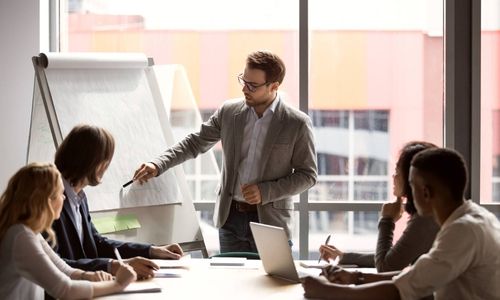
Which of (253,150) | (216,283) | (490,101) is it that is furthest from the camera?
(490,101)

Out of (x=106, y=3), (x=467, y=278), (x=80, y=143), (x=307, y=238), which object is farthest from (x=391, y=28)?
(x=467, y=278)

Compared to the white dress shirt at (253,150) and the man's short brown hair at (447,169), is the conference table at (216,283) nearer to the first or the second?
the man's short brown hair at (447,169)

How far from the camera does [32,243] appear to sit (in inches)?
120

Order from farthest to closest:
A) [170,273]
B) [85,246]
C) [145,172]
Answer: [145,172] → [85,246] → [170,273]

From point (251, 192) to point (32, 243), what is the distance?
5.81 feet

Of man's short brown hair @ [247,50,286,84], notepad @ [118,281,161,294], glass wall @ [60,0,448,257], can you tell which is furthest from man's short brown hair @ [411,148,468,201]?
glass wall @ [60,0,448,257]

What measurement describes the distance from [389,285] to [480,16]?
3.23 metres

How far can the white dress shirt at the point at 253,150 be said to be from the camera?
4848 mm

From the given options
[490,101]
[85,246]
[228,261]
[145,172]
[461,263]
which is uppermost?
[490,101]

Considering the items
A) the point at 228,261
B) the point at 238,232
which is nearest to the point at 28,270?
the point at 228,261

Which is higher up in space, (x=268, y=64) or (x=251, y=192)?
(x=268, y=64)

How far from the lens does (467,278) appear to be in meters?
2.87

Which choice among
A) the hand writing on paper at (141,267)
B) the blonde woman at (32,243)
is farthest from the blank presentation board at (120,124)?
the blonde woman at (32,243)

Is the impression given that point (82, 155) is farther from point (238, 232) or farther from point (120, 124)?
point (238, 232)
